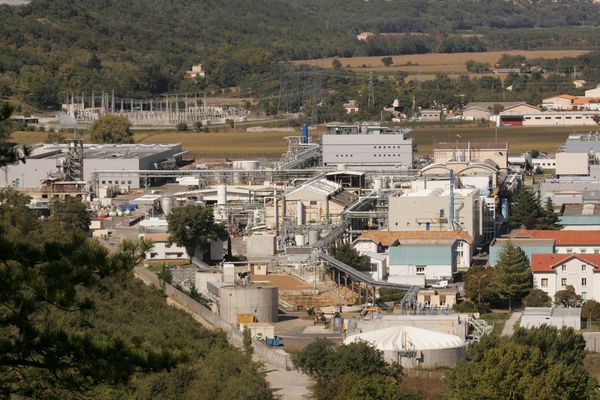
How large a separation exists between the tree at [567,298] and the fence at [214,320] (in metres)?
3.28

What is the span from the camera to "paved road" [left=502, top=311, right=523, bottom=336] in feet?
47.7

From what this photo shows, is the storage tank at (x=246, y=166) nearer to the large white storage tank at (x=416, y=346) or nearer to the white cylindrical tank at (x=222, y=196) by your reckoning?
the white cylindrical tank at (x=222, y=196)

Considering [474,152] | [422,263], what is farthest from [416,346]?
[474,152]

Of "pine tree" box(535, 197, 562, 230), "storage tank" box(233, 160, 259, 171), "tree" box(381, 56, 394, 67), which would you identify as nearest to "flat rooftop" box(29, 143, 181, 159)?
"storage tank" box(233, 160, 259, 171)

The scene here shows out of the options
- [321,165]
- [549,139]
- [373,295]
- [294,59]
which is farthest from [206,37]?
[373,295]

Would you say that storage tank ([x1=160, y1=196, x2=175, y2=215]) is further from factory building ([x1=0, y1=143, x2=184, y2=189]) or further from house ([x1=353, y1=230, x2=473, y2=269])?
house ([x1=353, y1=230, x2=473, y2=269])

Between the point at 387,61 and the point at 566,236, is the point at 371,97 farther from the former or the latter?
the point at 566,236

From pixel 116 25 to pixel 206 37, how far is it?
4734 mm

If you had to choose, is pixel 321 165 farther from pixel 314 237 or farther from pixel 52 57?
pixel 52 57

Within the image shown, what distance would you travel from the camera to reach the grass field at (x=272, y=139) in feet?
107

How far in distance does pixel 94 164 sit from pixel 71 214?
6276 millimetres

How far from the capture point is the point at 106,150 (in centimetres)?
2925

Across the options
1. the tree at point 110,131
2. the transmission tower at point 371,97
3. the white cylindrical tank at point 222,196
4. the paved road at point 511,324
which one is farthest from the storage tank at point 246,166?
the transmission tower at point 371,97

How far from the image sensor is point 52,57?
46656mm
